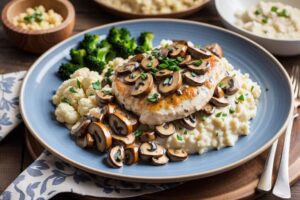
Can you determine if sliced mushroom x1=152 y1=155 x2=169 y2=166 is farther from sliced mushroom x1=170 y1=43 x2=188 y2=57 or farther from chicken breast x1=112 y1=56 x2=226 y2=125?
sliced mushroom x1=170 y1=43 x2=188 y2=57

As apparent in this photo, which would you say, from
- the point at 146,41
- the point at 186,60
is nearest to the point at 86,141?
the point at 186,60

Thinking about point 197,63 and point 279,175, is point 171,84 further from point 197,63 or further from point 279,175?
point 279,175

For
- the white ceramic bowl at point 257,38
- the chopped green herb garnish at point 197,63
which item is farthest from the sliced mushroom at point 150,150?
the white ceramic bowl at point 257,38

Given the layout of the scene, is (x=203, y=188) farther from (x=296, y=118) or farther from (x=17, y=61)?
(x=17, y=61)

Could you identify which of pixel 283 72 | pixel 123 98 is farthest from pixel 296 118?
pixel 123 98

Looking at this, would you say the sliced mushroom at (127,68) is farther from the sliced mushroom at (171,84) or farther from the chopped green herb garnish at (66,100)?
the chopped green herb garnish at (66,100)
